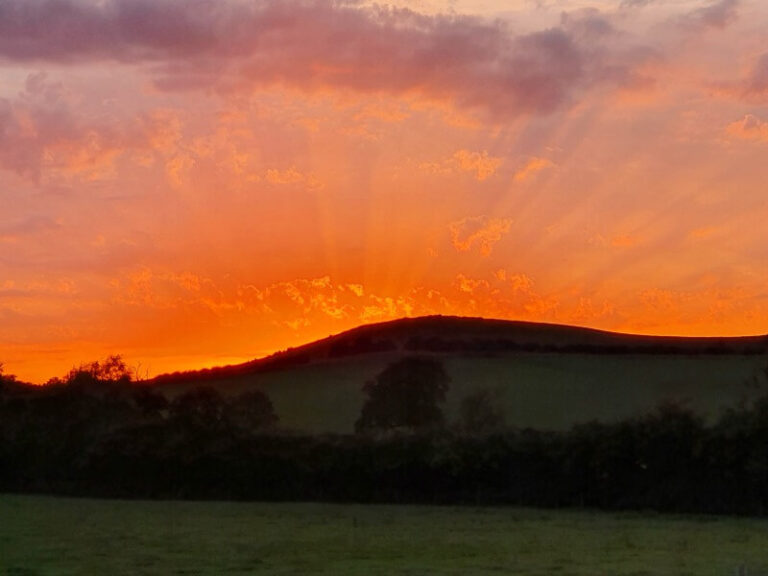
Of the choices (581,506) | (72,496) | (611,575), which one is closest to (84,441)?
(72,496)

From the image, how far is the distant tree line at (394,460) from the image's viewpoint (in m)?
41.2

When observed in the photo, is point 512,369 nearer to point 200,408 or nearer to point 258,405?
point 258,405

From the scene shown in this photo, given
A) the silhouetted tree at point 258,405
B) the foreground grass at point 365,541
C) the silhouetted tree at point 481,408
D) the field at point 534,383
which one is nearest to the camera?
the foreground grass at point 365,541

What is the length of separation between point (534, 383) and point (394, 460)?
102 ft

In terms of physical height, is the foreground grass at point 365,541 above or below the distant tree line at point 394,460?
below

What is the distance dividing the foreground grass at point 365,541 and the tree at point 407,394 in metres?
30.3

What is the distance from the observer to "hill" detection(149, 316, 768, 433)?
6962 cm

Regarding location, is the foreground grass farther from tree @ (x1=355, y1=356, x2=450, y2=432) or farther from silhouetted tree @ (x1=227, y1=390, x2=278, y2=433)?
tree @ (x1=355, y1=356, x2=450, y2=432)

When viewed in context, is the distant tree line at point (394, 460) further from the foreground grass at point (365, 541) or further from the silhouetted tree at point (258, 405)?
the silhouetted tree at point (258, 405)

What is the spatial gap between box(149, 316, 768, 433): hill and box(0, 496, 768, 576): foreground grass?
27.8 m

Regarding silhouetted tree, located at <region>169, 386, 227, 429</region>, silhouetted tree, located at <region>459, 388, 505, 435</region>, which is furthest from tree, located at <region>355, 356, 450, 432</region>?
silhouetted tree, located at <region>169, 386, 227, 429</region>

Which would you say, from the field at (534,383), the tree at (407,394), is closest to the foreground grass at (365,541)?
the field at (534,383)

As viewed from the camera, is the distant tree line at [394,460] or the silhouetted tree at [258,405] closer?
the distant tree line at [394,460]

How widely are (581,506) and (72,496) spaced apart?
20123mm
